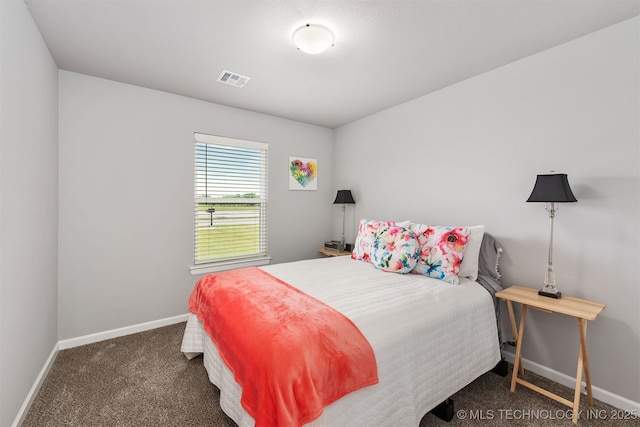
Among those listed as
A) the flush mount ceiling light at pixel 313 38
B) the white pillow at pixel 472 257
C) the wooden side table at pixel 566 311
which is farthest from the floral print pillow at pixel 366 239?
the flush mount ceiling light at pixel 313 38

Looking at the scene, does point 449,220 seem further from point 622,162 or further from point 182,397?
point 182,397

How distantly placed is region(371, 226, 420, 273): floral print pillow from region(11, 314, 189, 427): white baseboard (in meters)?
2.26

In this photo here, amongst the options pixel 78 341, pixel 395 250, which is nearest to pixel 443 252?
pixel 395 250

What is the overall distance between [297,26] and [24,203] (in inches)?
80.3

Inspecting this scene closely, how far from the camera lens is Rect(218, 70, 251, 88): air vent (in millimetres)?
2554

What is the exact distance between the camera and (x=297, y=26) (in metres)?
1.86

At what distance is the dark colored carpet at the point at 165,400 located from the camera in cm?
170

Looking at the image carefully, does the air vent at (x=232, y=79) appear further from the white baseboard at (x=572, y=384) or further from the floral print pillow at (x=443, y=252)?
the white baseboard at (x=572, y=384)

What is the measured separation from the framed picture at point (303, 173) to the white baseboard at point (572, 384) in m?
2.90

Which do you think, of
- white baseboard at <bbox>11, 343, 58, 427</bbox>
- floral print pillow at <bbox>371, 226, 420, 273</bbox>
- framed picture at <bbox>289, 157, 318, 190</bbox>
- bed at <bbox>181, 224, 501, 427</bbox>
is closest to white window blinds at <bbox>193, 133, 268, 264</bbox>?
framed picture at <bbox>289, 157, 318, 190</bbox>

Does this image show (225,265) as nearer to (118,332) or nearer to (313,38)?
(118,332)

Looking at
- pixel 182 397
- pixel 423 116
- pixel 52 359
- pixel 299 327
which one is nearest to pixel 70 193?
pixel 52 359

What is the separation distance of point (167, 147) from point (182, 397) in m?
2.34

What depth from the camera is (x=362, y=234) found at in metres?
2.95
